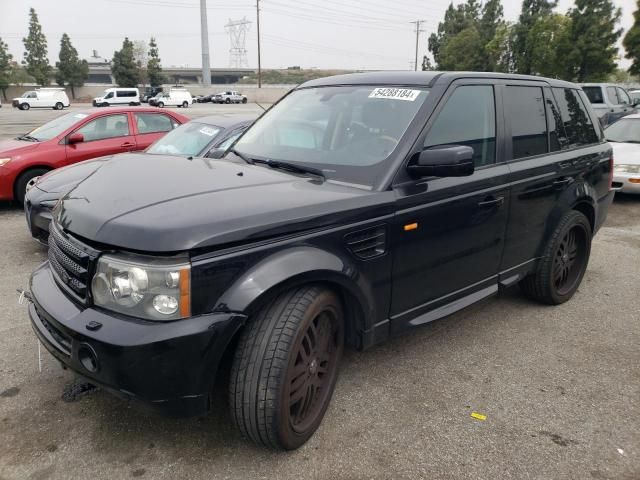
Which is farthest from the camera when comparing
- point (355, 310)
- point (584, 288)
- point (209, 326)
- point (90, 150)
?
point (90, 150)

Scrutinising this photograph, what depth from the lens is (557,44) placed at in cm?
3269

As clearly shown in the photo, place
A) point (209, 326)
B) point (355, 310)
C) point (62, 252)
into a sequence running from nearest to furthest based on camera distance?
1. point (209, 326)
2. point (62, 252)
3. point (355, 310)

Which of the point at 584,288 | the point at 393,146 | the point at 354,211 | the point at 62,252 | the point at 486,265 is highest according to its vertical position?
the point at 393,146

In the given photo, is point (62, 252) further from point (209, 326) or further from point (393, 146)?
point (393, 146)

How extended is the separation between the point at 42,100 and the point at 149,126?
43417 millimetres

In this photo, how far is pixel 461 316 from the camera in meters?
4.17

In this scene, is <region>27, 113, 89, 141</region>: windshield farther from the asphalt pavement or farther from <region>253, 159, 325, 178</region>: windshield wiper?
<region>253, 159, 325, 178</region>: windshield wiper

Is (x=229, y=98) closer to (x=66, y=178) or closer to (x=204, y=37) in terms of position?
(x=204, y=37)

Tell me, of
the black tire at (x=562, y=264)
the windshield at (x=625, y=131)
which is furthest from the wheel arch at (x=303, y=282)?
the windshield at (x=625, y=131)

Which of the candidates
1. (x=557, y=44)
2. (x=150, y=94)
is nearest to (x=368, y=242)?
(x=557, y=44)

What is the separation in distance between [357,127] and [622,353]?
2475 millimetres

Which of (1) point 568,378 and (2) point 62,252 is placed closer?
(2) point 62,252

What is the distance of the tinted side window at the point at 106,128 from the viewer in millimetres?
7625

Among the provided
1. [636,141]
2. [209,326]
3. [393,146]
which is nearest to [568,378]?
[393,146]
